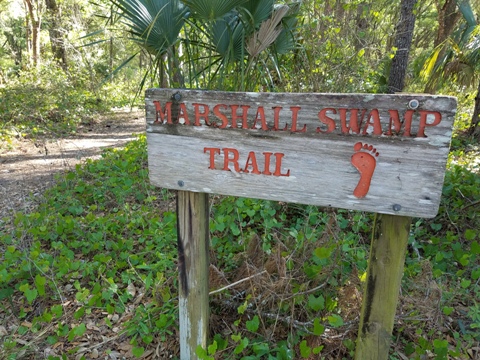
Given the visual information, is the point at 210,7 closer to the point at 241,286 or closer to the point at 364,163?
the point at 364,163

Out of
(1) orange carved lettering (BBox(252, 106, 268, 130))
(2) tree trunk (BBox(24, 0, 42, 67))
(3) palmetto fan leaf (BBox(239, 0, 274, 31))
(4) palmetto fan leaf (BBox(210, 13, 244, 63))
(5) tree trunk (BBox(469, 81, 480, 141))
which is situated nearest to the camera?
(1) orange carved lettering (BBox(252, 106, 268, 130))

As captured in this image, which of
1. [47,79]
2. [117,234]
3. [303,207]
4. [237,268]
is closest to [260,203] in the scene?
[303,207]

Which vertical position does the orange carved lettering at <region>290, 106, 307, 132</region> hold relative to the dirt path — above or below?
above

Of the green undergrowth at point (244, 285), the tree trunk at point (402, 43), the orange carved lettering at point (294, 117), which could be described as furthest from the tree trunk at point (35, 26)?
the orange carved lettering at point (294, 117)

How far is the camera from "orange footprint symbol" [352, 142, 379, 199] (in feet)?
4.24

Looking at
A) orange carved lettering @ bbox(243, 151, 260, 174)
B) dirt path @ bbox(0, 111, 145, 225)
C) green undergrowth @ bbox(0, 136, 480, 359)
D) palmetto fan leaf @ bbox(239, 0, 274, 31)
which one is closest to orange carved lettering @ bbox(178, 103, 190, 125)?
orange carved lettering @ bbox(243, 151, 260, 174)

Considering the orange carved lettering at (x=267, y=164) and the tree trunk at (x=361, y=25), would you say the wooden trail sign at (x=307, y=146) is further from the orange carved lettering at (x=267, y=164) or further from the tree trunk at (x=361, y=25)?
the tree trunk at (x=361, y=25)

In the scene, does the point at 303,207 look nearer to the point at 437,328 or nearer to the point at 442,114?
the point at 437,328

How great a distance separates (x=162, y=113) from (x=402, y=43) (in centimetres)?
620

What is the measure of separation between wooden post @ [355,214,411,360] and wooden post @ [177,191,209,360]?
81cm

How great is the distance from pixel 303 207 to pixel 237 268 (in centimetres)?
121

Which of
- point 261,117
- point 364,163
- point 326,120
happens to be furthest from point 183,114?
point 364,163

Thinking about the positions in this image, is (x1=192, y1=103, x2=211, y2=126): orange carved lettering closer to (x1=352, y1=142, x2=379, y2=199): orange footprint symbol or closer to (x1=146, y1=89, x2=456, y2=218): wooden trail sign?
(x1=146, y1=89, x2=456, y2=218): wooden trail sign

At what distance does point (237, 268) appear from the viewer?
8.28ft
